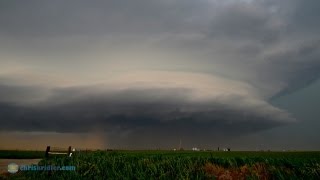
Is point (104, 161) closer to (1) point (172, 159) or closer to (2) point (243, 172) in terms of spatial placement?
(1) point (172, 159)

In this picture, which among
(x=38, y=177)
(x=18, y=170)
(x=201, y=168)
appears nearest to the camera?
(x=201, y=168)

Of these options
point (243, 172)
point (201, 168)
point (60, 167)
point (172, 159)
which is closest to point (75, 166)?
point (60, 167)

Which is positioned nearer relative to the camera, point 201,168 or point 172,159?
point 201,168

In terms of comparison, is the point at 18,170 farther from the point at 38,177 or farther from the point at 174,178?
the point at 174,178

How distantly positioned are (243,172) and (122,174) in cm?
967

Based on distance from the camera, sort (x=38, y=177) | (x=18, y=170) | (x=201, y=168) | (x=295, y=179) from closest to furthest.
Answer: (x=295, y=179)
(x=201, y=168)
(x=38, y=177)
(x=18, y=170)

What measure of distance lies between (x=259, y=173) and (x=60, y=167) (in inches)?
693

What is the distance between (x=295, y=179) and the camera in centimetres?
2973

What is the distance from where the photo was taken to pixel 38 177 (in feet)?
113

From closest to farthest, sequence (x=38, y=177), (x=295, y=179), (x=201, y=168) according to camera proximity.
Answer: (x=295, y=179)
(x=201, y=168)
(x=38, y=177)

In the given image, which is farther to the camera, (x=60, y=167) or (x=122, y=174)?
(x=60, y=167)

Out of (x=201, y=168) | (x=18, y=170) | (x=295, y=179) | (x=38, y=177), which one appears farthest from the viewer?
(x=18, y=170)

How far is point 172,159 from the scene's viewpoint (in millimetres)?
34719

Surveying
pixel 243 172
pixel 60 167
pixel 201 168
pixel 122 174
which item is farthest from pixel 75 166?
pixel 243 172
